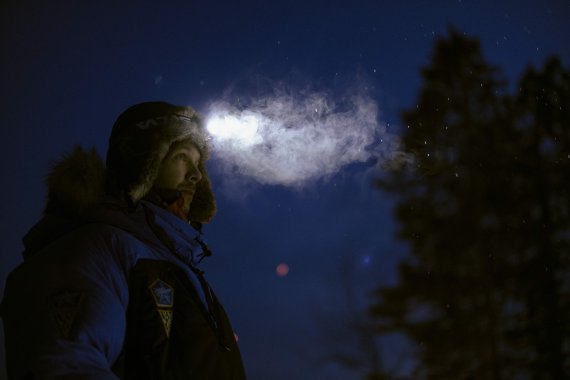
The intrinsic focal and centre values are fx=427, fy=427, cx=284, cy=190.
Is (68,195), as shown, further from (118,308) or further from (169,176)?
(169,176)

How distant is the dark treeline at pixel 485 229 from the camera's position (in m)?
7.93

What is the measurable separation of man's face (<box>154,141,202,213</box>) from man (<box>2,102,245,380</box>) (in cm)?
1

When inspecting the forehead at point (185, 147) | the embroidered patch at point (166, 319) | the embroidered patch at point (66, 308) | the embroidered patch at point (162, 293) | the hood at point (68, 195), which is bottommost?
the embroidered patch at point (66, 308)

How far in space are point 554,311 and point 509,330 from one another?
867mm

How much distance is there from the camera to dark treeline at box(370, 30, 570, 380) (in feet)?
26.0

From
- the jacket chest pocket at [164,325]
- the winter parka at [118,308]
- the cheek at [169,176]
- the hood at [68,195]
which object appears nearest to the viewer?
the winter parka at [118,308]

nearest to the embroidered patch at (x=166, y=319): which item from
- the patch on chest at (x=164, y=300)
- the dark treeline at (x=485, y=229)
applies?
the patch on chest at (x=164, y=300)

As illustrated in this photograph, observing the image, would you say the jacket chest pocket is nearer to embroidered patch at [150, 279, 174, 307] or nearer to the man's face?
embroidered patch at [150, 279, 174, 307]

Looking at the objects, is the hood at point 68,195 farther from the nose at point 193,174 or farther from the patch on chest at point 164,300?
the nose at point 193,174

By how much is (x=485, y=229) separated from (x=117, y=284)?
8.64 m

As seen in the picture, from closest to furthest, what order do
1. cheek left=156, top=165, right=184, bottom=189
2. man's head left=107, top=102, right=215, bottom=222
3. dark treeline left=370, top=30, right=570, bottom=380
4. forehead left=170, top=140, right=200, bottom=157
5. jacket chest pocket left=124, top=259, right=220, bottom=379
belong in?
jacket chest pocket left=124, top=259, right=220, bottom=379 < man's head left=107, top=102, right=215, bottom=222 < cheek left=156, top=165, right=184, bottom=189 < forehead left=170, top=140, right=200, bottom=157 < dark treeline left=370, top=30, right=570, bottom=380

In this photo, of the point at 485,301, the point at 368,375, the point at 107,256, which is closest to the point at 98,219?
the point at 107,256

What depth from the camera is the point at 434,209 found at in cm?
947

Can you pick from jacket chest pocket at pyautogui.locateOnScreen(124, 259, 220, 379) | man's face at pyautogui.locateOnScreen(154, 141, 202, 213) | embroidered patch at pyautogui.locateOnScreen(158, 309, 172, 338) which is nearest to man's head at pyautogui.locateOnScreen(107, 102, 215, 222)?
man's face at pyautogui.locateOnScreen(154, 141, 202, 213)
